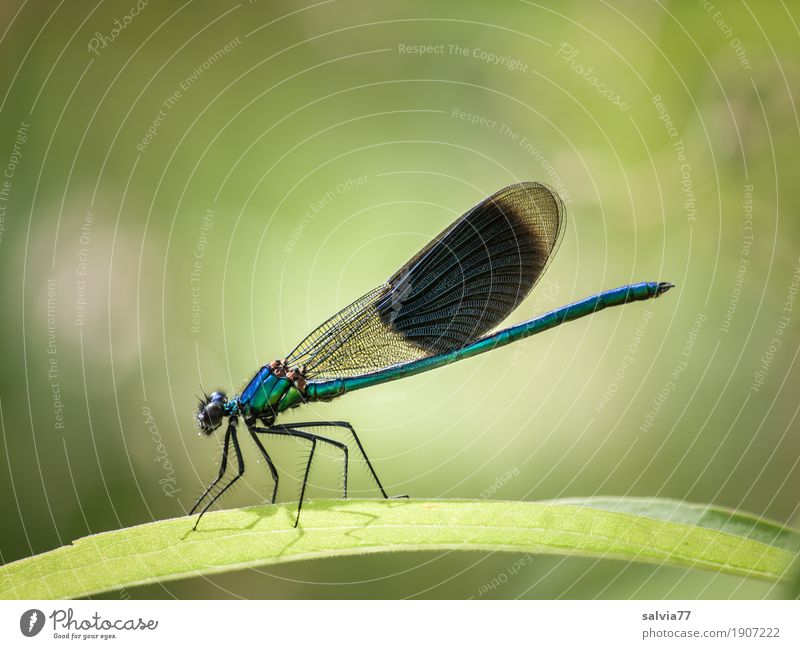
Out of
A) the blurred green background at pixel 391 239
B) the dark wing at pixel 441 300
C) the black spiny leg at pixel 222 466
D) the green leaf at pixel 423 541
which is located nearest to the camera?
the green leaf at pixel 423 541

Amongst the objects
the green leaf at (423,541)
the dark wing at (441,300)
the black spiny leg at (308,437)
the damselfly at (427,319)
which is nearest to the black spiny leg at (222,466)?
the damselfly at (427,319)

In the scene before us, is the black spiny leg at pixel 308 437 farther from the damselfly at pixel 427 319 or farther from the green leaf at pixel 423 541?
the green leaf at pixel 423 541

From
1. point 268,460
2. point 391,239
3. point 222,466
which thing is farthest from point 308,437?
point 391,239

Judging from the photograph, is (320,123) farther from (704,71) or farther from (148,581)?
(148,581)

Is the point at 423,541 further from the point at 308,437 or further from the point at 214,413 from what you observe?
the point at 214,413
